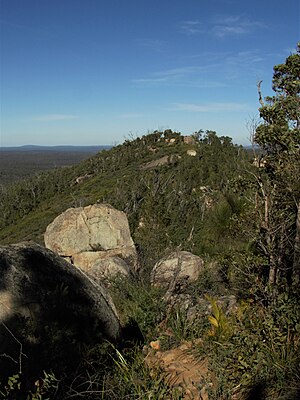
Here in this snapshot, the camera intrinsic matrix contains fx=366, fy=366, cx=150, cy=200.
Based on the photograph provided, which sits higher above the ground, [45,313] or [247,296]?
[45,313]

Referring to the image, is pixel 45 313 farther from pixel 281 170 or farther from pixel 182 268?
pixel 182 268

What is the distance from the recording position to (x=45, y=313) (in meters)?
3.77

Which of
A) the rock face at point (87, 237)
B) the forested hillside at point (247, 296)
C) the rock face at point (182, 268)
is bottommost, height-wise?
the rock face at point (87, 237)

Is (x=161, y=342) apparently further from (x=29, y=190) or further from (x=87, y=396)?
(x=29, y=190)

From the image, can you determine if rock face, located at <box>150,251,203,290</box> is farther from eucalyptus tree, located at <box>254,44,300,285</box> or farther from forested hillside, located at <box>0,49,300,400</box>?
eucalyptus tree, located at <box>254,44,300,285</box>

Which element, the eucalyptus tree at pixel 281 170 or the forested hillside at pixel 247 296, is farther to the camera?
the eucalyptus tree at pixel 281 170

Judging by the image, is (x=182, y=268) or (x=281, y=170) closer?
(x=281, y=170)

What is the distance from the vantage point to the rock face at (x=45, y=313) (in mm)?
3471

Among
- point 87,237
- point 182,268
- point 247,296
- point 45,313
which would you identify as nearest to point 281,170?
point 247,296

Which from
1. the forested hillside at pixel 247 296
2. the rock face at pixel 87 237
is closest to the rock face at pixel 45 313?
the forested hillside at pixel 247 296

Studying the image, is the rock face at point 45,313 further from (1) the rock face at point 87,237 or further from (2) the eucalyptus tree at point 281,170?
(1) the rock face at point 87,237

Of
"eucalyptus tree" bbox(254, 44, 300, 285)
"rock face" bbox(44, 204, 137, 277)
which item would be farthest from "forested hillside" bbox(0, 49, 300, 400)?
"rock face" bbox(44, 204, 137, 277)

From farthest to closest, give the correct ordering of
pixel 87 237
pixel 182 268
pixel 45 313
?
pixel 87 237
pixel 182 268
pixel 45 313

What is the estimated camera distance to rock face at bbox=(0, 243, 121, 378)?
347cm
